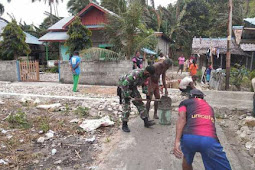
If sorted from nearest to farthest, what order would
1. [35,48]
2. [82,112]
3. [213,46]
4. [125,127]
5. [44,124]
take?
[125,127] → [44,124] → [82,112] → [213,46] → [35,48]

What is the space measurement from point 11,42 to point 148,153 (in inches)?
422

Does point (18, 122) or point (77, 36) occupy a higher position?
point (77, 36)

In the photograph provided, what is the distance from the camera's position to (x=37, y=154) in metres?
3.39

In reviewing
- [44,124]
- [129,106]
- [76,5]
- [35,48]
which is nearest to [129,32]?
[129,106]

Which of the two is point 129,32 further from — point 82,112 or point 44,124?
Result: point 44,124

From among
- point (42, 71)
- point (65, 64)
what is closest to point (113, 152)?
point (65, 64)

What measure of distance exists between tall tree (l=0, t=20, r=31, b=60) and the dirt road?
9603 mm

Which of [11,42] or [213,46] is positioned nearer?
[11,42]

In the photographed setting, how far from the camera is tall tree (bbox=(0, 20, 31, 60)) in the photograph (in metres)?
11.4

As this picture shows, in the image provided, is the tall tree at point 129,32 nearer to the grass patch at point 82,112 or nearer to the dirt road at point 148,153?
the grass patch at point 82,112

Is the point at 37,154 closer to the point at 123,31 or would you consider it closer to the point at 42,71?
the point at 123,31

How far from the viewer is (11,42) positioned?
37.3 feet

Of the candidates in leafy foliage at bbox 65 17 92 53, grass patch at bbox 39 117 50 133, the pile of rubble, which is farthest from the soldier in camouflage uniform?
leafy foliage at bbox 65 17 92 53

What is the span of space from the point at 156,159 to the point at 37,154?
1.86 metres
